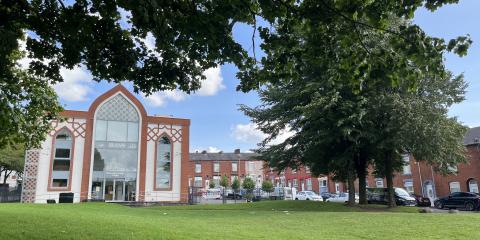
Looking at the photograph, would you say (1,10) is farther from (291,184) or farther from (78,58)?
(291,184)

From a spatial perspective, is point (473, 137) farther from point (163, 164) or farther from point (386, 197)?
point (163, 164)

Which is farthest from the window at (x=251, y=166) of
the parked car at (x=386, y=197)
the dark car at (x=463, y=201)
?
the dark car at (x=463, y=201)

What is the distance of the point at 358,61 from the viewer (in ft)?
23.4

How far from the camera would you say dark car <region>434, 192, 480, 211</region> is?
27.9m

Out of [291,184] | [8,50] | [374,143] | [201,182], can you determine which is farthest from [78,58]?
[201,182]

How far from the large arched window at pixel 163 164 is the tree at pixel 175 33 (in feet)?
93.3

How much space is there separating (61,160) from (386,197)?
29.1 metres

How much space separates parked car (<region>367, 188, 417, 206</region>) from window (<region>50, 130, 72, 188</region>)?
89.6 ft

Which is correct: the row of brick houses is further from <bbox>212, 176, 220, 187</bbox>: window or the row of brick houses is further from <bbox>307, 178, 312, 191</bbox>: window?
<bbox>212, 176, 220, 187</bbox>: window

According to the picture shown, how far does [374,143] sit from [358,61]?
60.5 ft

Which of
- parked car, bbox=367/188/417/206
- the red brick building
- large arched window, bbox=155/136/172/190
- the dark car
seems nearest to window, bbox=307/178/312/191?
the red brick building

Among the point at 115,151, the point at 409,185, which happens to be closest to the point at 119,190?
the point at 115,151

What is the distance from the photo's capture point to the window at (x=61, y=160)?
36062 millimetres

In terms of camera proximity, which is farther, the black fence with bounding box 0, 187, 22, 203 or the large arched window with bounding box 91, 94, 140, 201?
the black fence with bounding box 0, 187, 22, 203
